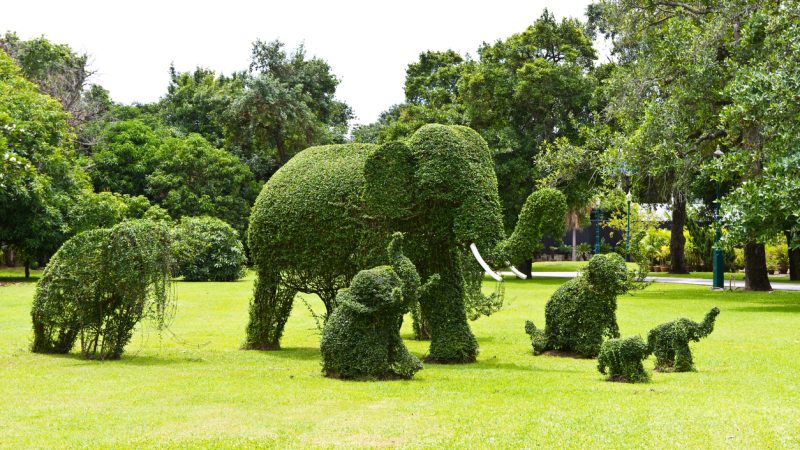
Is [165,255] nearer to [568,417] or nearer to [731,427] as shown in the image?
[568,417]

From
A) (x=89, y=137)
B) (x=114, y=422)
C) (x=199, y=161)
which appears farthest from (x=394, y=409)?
(x=89, y=137)

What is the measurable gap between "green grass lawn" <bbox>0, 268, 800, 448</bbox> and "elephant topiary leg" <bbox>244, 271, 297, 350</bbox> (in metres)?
0.39

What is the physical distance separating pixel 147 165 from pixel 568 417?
40727 mm

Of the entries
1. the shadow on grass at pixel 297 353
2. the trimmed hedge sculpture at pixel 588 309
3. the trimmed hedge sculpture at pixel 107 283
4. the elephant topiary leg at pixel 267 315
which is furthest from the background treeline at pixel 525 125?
the trimmed hedge sculpture at pixel 588 309

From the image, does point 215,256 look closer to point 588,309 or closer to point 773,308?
point 773,308

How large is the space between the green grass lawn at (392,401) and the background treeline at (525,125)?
572 centimetres

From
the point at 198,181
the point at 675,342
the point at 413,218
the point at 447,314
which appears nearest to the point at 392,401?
the point at 447,314

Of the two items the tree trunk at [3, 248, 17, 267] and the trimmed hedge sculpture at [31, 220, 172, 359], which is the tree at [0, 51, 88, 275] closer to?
the tree trunk at [3, 248, 17, 267]

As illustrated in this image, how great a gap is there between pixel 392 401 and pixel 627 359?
3363mm

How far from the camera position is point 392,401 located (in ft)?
31.4

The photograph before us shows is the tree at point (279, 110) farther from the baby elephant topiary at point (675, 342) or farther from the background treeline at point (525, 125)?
the baby elephant topiary at point (675, 342)

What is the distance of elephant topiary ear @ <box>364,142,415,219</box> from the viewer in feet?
40.7

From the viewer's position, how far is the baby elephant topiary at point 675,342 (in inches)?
453

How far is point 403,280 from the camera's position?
1117 cm
